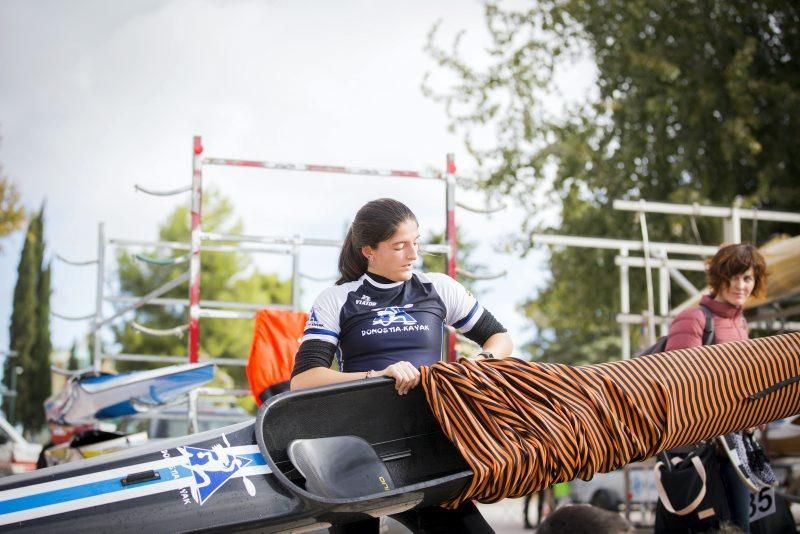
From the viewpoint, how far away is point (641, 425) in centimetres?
272

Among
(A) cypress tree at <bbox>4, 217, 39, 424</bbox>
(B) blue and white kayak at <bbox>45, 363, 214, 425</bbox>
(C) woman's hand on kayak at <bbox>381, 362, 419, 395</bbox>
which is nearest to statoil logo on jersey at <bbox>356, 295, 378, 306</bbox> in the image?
Result: (C) woman's hand on kayak at <bbox>381, 362, 419, 395</bbox>

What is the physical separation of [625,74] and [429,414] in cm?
1414

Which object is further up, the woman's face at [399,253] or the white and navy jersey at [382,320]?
the woman's face at [399,253]

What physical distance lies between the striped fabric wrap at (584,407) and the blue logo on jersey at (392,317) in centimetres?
42

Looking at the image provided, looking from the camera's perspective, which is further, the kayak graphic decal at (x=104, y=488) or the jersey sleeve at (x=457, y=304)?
the jersey sleeve at (x=457, y=304)

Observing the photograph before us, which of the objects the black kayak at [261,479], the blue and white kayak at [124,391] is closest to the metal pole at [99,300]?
the blue and white kayak at [124,391]

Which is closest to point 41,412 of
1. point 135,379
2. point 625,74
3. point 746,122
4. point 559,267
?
point 559,267

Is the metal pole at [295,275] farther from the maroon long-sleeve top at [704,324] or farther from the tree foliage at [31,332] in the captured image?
the tree foliage at [31,332]

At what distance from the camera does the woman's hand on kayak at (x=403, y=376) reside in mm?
2616

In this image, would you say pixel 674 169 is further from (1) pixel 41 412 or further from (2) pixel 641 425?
(1) pixel 41 412

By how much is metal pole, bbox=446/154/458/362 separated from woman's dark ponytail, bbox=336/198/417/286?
2.51 meters

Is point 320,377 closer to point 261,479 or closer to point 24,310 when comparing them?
point 261,479

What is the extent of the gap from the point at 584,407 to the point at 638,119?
13523 mm

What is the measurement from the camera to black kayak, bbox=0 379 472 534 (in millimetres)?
2316
